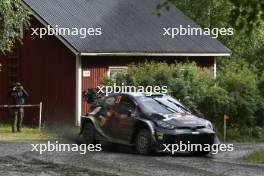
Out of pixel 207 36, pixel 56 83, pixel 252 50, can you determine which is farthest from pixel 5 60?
pixel 252 50

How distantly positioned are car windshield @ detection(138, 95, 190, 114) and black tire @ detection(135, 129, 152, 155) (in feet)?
1.96

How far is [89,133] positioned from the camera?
19.9 meters

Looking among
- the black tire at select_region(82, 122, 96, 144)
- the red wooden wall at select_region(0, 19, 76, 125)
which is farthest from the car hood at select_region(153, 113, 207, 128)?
the red wooden wall at select_region(0, 19, 76, 125)

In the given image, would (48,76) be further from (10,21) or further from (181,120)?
(181,120)

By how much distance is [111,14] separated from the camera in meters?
32.0

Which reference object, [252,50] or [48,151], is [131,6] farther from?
[48,151]

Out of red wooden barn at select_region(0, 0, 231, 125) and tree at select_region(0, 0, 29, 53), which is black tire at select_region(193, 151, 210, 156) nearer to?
tree at select_region(0, 0, 29, 53)

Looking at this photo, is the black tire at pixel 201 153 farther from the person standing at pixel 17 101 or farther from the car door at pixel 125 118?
the person standing at pixel 17 101

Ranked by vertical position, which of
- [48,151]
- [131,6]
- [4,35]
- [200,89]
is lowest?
[48,151]

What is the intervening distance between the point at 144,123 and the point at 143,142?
46 centimetres

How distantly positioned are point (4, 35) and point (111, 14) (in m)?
11.1

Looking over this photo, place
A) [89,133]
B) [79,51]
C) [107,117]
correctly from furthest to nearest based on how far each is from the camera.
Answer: [79,51] < [89,133] < [107,117]

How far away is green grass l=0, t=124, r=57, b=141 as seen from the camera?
23250mm

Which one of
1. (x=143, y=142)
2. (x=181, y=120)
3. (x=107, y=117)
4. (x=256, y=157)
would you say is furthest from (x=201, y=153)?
(x=107, y=117)
